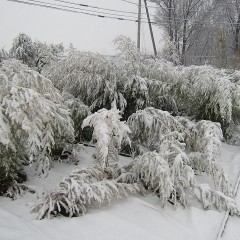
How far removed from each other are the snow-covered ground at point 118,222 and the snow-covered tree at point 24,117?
39 centimetres

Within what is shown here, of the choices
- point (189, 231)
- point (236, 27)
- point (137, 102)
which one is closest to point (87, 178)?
Result: point (189, 231)

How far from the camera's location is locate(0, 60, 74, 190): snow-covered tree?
3.30m

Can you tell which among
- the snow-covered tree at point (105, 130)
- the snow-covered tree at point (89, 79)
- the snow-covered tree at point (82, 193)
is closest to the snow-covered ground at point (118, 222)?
the snow-covered tree at point (82, 193)

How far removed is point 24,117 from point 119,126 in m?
0.96

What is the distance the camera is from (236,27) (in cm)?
2403

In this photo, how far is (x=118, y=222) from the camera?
335 cm

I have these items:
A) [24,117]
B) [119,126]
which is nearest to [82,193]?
[119,126]

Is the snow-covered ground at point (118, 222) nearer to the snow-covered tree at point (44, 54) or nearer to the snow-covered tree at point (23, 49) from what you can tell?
the snow-covered tree at point (44, 54)

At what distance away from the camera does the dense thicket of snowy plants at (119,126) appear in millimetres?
3432

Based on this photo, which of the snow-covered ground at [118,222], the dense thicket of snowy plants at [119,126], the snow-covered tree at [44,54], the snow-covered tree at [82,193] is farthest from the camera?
the snow-covered tree at [44,54]

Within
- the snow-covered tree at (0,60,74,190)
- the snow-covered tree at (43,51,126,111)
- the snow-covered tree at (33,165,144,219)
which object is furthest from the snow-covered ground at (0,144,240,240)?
the snow-covered tree at (43,51,126,111)

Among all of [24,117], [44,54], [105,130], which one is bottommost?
[105,130]

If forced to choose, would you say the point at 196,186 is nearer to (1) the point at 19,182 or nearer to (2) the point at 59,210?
(2) the point at 59,210

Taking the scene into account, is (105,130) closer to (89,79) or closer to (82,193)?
(82,193)
